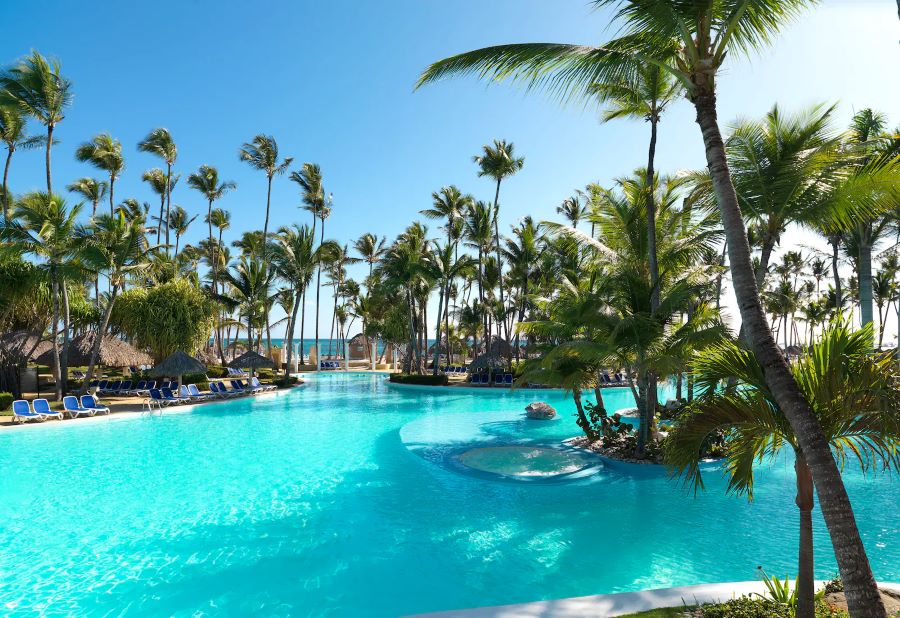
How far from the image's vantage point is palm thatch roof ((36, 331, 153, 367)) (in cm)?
2435

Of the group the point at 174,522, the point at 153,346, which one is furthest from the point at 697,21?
the point at 153,346

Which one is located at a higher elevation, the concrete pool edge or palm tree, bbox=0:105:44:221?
palm tree, bbox=0:105:44:221

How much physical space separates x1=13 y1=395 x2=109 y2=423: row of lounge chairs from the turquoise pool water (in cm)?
242

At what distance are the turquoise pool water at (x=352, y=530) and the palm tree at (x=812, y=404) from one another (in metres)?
2.50

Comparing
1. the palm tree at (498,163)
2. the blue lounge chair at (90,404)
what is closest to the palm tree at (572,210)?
the palm tree at (498,163)

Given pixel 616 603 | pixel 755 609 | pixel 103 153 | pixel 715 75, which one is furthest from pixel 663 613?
pixel 103 153

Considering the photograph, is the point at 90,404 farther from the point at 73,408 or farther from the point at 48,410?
the point at 48,410

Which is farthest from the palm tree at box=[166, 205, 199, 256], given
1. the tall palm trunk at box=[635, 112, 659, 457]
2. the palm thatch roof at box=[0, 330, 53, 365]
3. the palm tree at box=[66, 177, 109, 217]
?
the tall palm trunk at box=[635, 112, 659, 457]

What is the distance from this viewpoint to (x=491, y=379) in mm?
28609

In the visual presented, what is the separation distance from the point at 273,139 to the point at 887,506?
35212mm

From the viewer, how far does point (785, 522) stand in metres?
6.96

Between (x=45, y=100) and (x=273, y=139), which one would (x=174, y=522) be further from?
(x=273, y=139)

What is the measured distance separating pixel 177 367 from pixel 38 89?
479 inches

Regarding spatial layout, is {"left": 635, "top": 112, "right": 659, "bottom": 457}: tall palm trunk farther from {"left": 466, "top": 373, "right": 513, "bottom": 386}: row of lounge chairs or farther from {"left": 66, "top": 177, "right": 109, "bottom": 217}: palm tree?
{"left": 66, "top": 177, "right": 109, "bottom": 217}: palm tree
